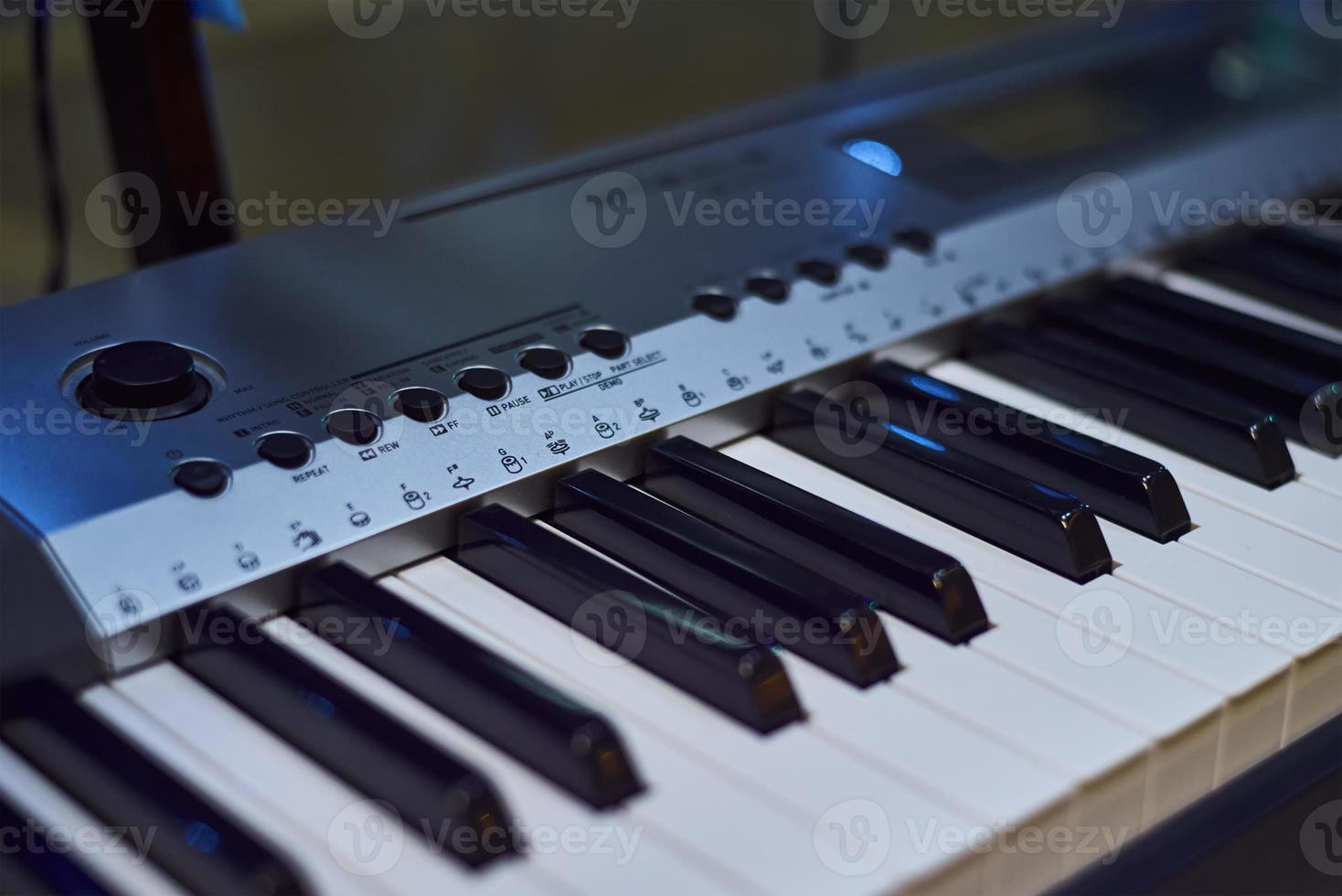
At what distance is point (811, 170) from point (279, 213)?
81cm

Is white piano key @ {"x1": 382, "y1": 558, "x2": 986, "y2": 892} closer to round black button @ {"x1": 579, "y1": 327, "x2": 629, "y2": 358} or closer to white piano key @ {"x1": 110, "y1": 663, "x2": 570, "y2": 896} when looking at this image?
white piano key @ {"x1": 110, "y1": 663, "x2": 570, "y2": 896}

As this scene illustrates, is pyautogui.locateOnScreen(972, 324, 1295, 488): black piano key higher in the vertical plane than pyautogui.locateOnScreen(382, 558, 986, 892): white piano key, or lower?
higher

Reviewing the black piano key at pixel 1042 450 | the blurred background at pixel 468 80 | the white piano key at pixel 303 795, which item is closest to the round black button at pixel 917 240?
the black piano key at pixel 1042 450

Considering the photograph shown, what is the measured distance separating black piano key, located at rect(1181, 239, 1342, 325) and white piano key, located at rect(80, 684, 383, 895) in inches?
33.7

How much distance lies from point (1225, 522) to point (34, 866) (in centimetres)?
63

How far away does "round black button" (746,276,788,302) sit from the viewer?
93 cm

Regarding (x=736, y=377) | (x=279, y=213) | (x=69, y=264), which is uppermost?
(x=736, y=377)

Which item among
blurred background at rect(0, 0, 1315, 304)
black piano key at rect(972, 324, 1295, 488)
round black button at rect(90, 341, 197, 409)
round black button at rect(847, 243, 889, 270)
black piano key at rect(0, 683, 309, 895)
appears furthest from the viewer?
blurred background at rect(0, 0, 1315, 304)

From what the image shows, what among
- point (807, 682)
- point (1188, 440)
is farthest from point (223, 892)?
point (1188, 440)

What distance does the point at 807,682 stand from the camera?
664 mm

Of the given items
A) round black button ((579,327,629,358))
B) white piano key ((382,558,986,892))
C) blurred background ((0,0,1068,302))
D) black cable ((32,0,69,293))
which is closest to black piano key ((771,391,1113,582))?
round black button ((579,327,629,358))

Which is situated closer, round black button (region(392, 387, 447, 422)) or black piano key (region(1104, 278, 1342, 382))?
round black button (region(392, 387, 447, 422))

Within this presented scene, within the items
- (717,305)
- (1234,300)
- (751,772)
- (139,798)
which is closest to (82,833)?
(139,798)

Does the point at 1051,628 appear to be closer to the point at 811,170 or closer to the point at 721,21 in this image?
the point at 811,170
